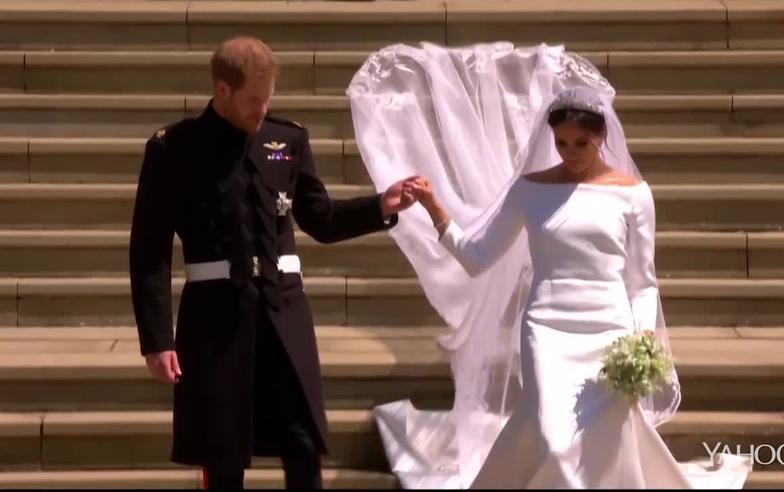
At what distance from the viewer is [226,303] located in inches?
161

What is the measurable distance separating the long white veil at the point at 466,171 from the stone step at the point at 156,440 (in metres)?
0.14

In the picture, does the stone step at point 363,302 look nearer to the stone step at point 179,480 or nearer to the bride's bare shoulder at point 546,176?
the stone step at point 179,480

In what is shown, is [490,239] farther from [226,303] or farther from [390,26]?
[390,26]

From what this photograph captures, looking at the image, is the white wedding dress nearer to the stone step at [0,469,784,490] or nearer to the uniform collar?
the stone step at [0,469,784,490]

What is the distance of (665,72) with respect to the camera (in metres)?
7.34

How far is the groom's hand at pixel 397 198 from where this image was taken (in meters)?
4.45

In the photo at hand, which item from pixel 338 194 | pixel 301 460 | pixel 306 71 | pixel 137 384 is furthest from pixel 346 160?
pixel 301 460

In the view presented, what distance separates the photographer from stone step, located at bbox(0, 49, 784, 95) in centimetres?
733

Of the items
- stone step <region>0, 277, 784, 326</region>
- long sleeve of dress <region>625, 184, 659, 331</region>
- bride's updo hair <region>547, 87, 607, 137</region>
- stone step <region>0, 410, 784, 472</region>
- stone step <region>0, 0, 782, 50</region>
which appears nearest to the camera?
bride's updo hair <region>547, 87, 607, 137</region>

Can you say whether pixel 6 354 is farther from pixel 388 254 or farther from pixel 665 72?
pixel 665 72

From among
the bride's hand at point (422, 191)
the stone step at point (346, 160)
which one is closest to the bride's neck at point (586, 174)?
the bride's hand at point (422, 191)

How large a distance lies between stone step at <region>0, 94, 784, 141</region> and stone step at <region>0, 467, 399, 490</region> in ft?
7.54

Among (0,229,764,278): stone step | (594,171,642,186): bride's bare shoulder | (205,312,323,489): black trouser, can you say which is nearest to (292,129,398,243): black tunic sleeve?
(205,312,323,489): black trouser

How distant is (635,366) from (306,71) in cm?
348
